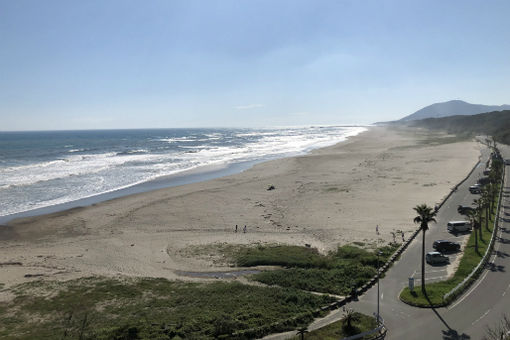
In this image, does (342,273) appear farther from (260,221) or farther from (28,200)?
(28,200)

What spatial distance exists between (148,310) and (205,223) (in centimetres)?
1842

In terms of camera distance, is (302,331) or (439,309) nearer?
(302,331)

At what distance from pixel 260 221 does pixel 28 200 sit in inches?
1386

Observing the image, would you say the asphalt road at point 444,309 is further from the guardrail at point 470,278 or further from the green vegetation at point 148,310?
the green vegetation at point 148,310

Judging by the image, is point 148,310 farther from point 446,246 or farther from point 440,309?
point 446,246

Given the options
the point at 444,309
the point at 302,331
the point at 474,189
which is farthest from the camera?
the point at 474,189

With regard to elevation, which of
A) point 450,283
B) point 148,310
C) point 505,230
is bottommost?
point 148,310

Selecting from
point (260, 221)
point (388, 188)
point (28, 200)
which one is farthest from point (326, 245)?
point (28, 200)

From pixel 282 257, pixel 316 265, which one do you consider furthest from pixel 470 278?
pixel 282 257

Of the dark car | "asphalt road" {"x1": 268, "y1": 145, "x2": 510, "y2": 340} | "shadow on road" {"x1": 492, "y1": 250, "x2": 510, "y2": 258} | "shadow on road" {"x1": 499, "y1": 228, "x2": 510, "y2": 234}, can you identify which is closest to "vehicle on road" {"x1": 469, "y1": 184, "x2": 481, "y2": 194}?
"shadow on road" {"x1": 499, "y1": 228, "x2": 510, "y2": 234}

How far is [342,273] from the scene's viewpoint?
24.3m

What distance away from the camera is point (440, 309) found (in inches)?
754

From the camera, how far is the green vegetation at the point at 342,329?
55.9 ft

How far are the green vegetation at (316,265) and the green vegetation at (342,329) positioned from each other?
3.42 m
